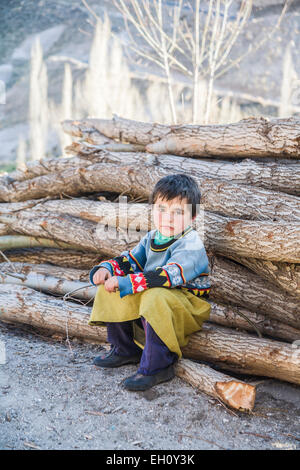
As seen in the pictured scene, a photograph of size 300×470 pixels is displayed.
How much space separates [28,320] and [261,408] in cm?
183

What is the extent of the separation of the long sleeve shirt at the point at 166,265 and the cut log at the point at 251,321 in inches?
18.7

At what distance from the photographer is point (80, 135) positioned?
4500 mm

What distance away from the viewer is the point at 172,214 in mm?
2395

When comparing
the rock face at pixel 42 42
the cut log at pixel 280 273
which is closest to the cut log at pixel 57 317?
the cut log at pixel 280 273

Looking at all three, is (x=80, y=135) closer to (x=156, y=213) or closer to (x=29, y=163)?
(x=29, y=163)

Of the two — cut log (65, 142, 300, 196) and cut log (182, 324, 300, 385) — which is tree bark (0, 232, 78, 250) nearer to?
cut log (65, 142, 300, 196)

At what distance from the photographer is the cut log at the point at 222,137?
330 cm

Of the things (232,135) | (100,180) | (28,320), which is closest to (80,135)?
(100,180)

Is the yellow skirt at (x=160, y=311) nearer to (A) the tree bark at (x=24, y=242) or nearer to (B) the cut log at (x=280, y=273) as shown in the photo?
(B) the cut log at (x=280, y=273)

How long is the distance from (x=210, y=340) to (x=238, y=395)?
0.51 meters

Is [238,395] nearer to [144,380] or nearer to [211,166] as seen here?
[144,380]

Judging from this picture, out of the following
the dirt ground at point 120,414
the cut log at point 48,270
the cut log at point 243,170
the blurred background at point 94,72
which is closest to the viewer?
the dirt ground at point 120,414

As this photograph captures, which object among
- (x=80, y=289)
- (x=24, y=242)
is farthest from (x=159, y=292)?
(x=24, y=242)

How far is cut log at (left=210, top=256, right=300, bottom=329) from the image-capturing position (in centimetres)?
282
